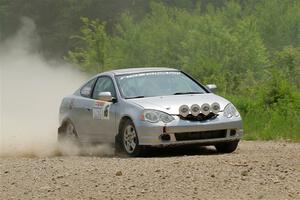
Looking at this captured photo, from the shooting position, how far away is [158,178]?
29.7 feet

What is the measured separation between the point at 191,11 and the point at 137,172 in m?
72.6

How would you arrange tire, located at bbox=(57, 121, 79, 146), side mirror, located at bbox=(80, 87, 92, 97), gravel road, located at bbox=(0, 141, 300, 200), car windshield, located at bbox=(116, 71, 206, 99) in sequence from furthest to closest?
tire, located at bbox=(57, 121, 79, 146), side mirror, located at bbox=(80, 87, 92, 97), car windshield, located at bbox=(116, 71, 206, 99), gravel road, located at bbox=(0, 141, 300, 200)

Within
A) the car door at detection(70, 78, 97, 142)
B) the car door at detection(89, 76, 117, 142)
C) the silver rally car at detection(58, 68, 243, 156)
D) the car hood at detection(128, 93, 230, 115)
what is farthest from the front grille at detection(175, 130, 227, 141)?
the car door at detection(70, 78, 97, 142)

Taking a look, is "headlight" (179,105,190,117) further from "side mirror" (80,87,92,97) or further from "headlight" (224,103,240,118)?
"side mirror" (80,87,92,97)

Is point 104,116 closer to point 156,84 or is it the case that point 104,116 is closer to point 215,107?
point 156,84

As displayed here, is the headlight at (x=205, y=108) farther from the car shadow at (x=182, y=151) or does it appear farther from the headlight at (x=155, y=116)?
the car shadow at (x=182, y=151)

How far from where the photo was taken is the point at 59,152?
1421 cm

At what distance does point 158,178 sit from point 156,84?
14.3 ft

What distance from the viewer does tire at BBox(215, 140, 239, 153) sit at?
12.6 m

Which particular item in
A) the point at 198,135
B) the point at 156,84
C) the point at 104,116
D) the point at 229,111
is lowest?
the point at 198,135

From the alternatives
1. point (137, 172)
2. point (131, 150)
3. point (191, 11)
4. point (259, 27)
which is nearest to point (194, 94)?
point (131, 150)

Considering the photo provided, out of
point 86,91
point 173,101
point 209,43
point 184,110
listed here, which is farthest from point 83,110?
point 209,43

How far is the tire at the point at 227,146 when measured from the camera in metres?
12.6

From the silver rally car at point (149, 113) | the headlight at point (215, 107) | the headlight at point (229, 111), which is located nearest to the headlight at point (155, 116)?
the silver rally car at point (149, 113)
